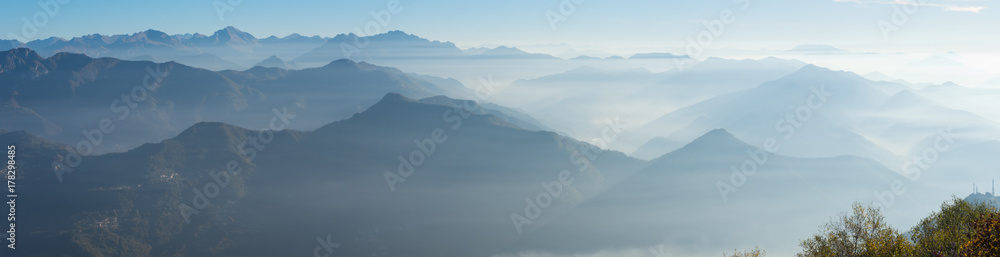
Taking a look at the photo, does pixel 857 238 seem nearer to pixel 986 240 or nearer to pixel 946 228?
pixel 946 228

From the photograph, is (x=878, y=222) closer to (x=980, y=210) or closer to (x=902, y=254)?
(x=902, y=254)

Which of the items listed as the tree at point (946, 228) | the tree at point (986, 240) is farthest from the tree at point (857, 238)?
the tree at point (986, 240)

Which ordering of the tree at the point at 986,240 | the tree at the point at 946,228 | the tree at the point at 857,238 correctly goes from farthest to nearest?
the tree at the point at 857,238 → the tree at the point at 946,228 → the tree at the point at 986,240

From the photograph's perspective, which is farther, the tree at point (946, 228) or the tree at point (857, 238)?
the tree at point (857, 238)

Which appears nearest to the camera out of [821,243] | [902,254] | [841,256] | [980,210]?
[902,254]

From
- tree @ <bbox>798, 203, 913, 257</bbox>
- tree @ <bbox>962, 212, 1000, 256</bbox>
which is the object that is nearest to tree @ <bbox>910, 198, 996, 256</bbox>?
tree @ <bbox>798, 203, 913, 257</bbox>

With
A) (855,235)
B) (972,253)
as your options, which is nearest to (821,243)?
(855,235)

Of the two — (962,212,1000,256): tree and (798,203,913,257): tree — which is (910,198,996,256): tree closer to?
(798,203,913,257): tree

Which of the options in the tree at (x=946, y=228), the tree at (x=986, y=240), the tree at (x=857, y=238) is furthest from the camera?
the tree at (x=857, y=238)

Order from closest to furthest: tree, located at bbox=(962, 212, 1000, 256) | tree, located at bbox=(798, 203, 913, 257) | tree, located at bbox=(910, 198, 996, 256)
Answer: tree, located at bbox=(962, 212, 1000, 256) < tree, located at bbox=(910, 198, 996, 256) < tree, located at bbox=(798, 203, 913, 257)

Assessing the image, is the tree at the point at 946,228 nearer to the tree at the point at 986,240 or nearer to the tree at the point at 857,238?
the tree at the point at 857,238

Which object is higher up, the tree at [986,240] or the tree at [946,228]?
the tree at [946,228]
